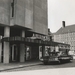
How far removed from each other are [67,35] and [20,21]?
81394 mm

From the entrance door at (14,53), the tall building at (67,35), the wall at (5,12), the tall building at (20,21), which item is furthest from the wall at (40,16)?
the tall building at (67,35)

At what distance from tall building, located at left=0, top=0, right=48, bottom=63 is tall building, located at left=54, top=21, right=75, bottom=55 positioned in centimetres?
6800

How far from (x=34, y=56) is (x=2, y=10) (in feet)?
51.6

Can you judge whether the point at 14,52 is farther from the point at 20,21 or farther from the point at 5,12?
the point at 5,12

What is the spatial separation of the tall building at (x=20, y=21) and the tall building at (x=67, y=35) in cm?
6800

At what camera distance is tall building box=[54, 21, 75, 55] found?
3777 inches

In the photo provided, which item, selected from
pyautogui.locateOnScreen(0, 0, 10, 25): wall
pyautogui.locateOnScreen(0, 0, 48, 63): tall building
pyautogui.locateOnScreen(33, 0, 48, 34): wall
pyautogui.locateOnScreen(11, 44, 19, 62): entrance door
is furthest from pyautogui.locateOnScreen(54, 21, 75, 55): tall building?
pyautogui.locateOnScreen(0, 0, 10, 25): wall

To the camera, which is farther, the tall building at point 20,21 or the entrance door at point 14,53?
the entrance door at point 14,53

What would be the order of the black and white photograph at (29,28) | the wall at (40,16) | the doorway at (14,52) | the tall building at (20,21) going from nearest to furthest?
1. the black and white photograph at (29,28)
2. the tall building at (20,21)
3. the wall at (40,16)
4. the doorway at (14,52)

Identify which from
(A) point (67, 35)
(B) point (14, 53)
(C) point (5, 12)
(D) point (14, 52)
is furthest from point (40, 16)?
(A) point (67, 35)

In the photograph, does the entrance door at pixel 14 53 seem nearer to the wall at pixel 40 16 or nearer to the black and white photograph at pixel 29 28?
the black and white photograph at pixel 29 28

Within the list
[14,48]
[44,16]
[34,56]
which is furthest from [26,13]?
[34,56]

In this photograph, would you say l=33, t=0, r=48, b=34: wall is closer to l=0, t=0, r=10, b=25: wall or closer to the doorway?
the doorway

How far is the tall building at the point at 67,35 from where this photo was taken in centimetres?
9594
